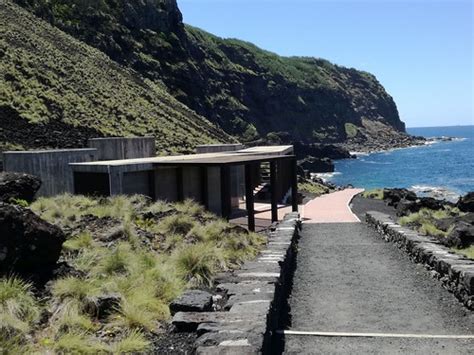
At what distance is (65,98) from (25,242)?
37.0 m

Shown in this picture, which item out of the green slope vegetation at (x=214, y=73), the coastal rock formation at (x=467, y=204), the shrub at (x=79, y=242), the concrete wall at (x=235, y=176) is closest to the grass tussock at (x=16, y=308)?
the shrub at (x=79, y=242)

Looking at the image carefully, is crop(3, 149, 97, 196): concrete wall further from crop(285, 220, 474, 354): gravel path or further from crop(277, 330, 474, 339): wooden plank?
crop(277, 330, 474, 339): wooden plank

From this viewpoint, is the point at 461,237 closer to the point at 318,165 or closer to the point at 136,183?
the point at 136,183

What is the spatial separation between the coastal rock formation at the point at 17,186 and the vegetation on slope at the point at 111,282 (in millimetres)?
689

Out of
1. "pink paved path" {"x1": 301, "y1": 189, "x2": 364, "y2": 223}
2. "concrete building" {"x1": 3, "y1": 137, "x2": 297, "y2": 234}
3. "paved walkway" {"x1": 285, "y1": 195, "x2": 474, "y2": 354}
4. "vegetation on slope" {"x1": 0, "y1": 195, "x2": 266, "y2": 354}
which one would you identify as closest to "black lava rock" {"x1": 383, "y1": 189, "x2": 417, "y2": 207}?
"pink paved path" {"x1": 301, "y1": 189, "x2": 364, "y2": 223}

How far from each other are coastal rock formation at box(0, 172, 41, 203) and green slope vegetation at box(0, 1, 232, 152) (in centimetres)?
1547

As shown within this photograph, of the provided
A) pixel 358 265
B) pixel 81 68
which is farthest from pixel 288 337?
pixel 81 68

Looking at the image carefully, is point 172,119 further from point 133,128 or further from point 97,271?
point 97,271

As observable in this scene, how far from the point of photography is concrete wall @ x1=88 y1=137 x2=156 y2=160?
2306 centimetres

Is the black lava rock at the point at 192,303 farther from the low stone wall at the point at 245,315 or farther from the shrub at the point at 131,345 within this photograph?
the shrub at the point at 131,345

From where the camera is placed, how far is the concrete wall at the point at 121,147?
2306 cm

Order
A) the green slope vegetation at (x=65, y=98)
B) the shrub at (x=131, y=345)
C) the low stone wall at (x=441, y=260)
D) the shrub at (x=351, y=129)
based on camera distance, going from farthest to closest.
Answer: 1. the shrub at (x=351, y=129)
2. the green slope vegetation at (x=65, y=98)
3. the low stone wall at (x=441, y=260)
4. the shrub at (x=131, y=345)

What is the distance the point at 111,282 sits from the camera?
6.86 meters

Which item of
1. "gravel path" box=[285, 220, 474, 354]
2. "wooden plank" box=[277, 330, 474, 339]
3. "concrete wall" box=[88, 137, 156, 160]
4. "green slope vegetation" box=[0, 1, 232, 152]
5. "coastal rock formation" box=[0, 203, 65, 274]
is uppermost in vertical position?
"green slope vegetation" box=[0, 1, 232, 152]
